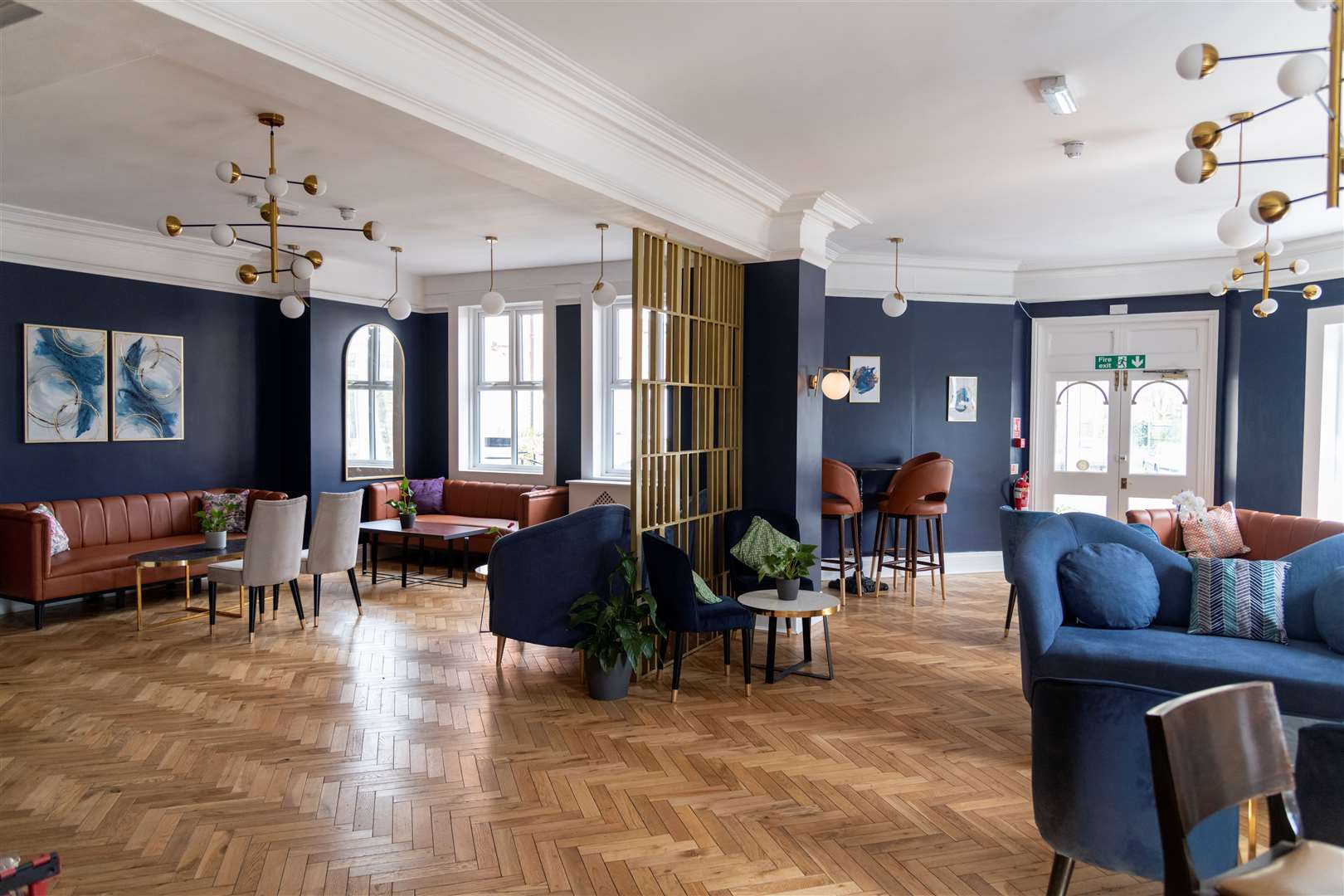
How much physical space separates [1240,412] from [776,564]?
5.32 m

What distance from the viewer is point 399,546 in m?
9.12

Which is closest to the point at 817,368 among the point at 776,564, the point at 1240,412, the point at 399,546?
the point at 776,564

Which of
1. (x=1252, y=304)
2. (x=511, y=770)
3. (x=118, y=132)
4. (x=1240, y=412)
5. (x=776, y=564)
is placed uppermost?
(x=118, y=132)

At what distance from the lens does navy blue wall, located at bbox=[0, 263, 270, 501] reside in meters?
6.59

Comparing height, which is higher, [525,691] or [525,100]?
[525,100]

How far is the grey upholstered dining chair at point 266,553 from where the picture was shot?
5.71 m

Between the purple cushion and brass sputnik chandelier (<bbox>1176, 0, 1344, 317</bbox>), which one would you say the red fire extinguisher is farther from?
the purple cushion

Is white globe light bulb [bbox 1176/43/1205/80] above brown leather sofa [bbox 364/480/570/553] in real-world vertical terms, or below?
above

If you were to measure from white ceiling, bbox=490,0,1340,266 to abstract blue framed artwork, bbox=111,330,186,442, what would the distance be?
5.64 metres

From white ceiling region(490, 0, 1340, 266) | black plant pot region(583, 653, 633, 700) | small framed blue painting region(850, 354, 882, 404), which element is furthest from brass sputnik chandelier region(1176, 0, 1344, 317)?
small framed blue painting region(850, 354, 882, 404)

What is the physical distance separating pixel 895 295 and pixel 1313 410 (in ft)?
11.6

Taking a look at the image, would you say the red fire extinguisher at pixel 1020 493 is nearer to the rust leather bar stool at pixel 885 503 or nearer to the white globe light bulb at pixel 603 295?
the rust leather bar stool at pixel 885 503

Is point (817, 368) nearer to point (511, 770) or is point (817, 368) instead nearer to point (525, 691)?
point (525, 691)

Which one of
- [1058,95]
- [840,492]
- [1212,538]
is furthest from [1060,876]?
[840,492]
